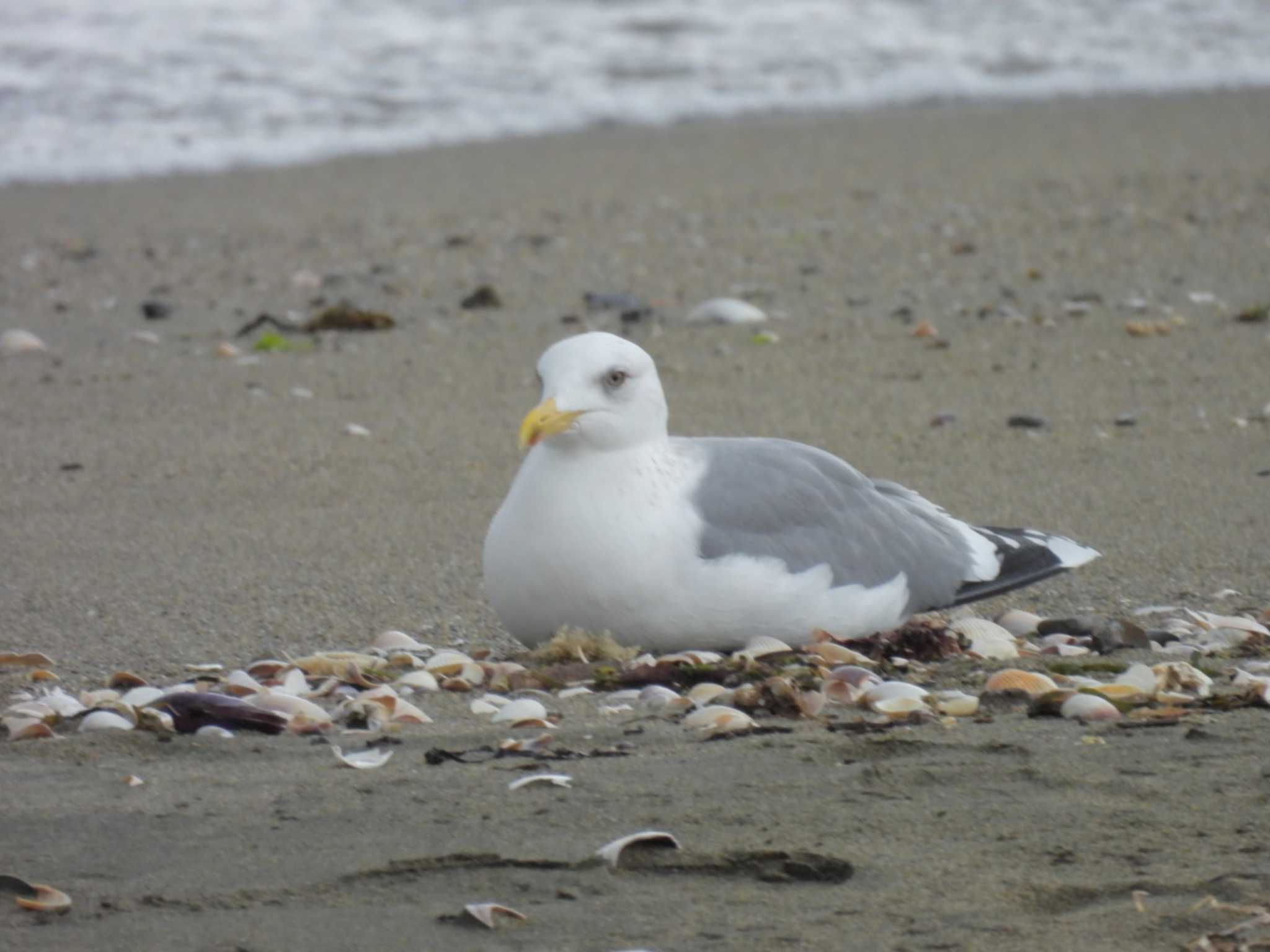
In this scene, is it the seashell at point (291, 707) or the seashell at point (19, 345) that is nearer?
the seashell at point (291, 707)

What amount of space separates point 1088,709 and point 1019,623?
922mm

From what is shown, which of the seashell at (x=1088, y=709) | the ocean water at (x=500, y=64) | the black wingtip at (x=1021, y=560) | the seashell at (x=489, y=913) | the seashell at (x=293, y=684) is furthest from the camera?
the ocean water at (x=500, y=64)

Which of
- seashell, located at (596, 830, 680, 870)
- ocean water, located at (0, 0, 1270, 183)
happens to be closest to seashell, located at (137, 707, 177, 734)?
seashell, located at (596, 830, 680, 870)

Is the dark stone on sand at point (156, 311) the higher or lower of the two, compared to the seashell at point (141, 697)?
higher

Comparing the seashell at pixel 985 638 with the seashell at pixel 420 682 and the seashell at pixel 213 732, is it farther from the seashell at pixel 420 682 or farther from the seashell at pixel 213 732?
the seashell at pixel 213 732

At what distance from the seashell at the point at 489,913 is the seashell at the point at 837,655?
1331mm

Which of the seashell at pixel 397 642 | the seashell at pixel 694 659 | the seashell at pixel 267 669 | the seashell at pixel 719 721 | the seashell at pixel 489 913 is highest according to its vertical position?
the seashell at pixel 489 913

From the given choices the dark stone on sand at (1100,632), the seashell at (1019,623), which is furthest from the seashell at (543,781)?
the seashell at (1019,623)

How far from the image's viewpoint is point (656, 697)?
11.2ft

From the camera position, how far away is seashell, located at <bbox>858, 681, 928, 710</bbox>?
3293 millimetres

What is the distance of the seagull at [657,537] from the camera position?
3.64 metres

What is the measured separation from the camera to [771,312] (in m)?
7.76

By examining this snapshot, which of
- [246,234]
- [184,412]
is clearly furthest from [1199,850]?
[246,234]

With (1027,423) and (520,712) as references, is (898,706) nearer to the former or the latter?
(520,712)
